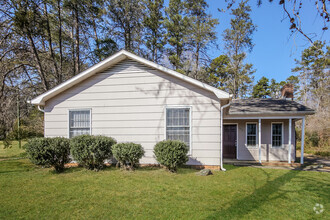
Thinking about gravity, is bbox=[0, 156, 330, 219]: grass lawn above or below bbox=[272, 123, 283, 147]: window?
below

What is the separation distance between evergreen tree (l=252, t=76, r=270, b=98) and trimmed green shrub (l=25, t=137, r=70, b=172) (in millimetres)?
31002

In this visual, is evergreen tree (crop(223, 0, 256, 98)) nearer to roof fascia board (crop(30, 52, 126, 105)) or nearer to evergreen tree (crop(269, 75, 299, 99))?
evergreen tree (crop(269, 75, 299, 99))

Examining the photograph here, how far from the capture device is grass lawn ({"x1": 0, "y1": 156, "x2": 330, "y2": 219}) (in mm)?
3499

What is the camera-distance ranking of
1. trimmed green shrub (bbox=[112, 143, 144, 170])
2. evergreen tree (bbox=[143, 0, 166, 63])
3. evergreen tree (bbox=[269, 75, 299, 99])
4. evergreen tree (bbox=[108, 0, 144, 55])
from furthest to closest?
1. evergreen tree (bbox=[269, 75, 299, 99])
2. evergreen tree (bbox=[143, 0, 166, 63])
3. evergreen tree (bbox=[108, 0, 144, 55])
4. trimmed green shrub (bbox=[112, 143, 144, 170])

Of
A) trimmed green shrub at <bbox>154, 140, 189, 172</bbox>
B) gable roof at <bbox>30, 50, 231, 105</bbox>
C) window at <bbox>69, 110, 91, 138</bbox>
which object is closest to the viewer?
trimmed green shrub at <bbox>154, 140, 189, 172</bbox>

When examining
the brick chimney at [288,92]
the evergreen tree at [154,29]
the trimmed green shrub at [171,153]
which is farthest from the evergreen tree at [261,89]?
the trimmed green shrub at [171,153]

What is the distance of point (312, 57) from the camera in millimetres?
25062

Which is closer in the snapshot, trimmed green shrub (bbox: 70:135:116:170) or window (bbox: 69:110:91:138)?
trimmed green shrub (bbox: 70:135:116:170)

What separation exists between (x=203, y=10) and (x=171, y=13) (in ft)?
12.2

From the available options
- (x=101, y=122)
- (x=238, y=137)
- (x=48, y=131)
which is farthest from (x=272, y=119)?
(x=48, y=131)

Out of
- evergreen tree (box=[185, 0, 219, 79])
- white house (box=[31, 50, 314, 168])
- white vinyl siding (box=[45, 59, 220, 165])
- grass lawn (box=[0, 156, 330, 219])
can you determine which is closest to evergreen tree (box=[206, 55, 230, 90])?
evergreen tree (box=[185, 0, 219, 79])

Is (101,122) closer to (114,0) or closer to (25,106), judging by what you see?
(25,106)

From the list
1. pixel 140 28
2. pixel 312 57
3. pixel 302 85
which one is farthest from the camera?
pixel 302 85

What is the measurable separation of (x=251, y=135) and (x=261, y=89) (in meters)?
23.9
